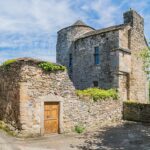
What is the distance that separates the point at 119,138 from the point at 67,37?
595 inches

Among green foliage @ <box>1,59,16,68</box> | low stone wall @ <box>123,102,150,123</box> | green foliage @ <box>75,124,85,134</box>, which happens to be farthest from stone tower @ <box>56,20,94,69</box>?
green foliage @ <box>1,59,16,68</box>

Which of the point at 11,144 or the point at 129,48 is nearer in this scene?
the point at 11,144

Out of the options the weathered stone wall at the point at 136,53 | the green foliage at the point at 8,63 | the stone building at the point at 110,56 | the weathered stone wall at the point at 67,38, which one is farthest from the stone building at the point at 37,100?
the weathered stone wall at the point at 67,38

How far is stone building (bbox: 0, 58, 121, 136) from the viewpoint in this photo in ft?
45.2

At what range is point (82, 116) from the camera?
1647 cm

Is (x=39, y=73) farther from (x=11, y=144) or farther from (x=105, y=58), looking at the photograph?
(x=105, y=58)

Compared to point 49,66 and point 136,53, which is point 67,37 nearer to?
point 136,53

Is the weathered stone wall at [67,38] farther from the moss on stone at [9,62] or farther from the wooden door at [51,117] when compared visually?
the wooden door at [51,117]

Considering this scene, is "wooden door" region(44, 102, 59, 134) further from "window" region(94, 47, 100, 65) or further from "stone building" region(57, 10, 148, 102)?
"window" region(94, 47, 100, 65)

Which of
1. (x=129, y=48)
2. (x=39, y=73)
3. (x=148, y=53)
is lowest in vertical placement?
(x=39, y=73)

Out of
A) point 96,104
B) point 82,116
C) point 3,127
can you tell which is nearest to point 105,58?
point 96,104

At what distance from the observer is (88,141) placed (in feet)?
44.5

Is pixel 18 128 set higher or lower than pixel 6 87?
lower

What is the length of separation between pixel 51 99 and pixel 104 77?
9.51m
